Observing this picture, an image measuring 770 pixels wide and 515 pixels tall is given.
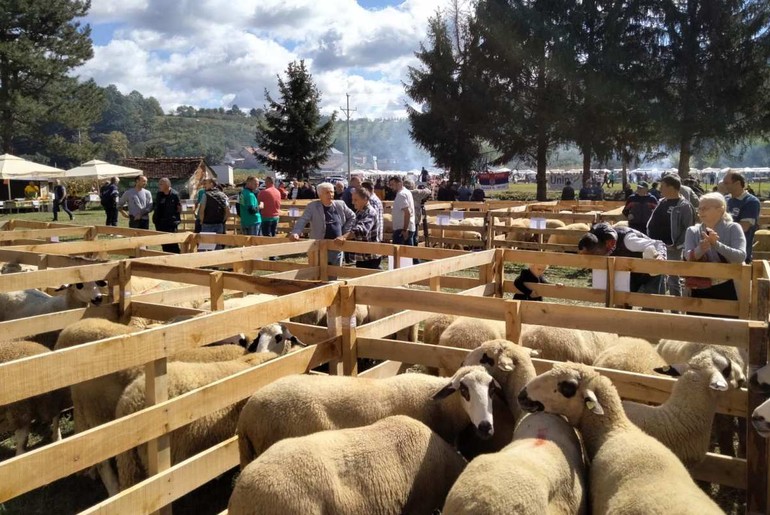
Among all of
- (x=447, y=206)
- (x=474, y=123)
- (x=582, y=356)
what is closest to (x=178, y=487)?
(x=582, y=356)

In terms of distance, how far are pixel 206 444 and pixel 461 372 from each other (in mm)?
1632

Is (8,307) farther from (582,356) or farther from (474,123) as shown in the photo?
(474,123)

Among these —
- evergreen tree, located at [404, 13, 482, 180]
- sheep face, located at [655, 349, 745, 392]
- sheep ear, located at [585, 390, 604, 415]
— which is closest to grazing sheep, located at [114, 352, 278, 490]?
sheep ear, located at [585, 390, 604, 415]

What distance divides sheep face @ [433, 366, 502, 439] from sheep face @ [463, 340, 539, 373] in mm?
154

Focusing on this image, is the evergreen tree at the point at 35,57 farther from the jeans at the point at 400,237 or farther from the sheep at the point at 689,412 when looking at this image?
the sheep at the point at 689,412

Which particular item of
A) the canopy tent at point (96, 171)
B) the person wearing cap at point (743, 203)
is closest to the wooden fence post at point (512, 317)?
the person wearing cap at point (743, 203)

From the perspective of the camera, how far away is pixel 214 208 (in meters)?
11.0

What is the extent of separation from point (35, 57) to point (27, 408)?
43099 millimetres

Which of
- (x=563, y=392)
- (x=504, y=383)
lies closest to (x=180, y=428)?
(x=504, y=383)

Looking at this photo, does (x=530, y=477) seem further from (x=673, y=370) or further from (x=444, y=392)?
(x=673, y=370)

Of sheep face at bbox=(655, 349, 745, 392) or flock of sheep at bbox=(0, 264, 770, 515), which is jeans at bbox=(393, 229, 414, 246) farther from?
sheep face at bbox=(655, 349, 745, 392)

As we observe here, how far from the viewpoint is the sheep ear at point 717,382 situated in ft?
11.4

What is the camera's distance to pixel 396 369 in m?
5.22

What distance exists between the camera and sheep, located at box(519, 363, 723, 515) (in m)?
2.72
